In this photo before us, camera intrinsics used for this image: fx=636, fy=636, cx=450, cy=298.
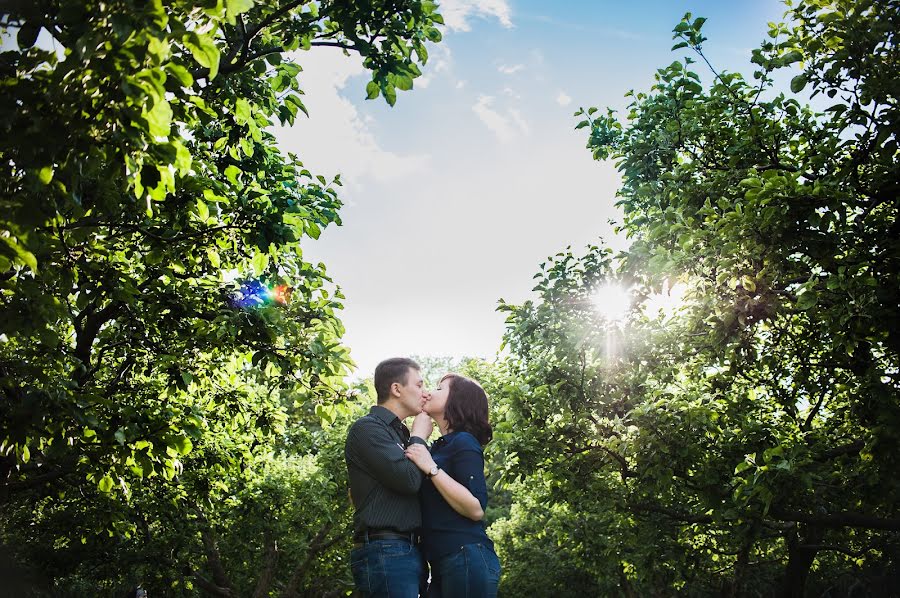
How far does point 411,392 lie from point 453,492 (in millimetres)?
723

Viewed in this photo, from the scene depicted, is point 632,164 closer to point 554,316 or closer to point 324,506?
point 554,316

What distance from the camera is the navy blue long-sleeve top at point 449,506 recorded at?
3.56 m

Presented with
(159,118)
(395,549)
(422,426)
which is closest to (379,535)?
(395,549)

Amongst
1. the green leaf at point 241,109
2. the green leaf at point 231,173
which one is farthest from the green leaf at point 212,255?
the green leaf at point 241,109

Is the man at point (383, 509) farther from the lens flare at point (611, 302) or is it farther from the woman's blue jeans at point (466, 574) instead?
the lens flare at point (611, 302)

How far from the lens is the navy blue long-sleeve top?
356cm

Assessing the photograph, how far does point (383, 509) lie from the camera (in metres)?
3.53

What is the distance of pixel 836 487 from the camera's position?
9.25 m

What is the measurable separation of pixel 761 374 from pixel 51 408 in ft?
38.2

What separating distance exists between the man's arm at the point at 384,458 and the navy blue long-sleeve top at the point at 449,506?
0.63 feet

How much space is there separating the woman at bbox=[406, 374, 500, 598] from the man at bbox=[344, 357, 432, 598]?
0.08 metres

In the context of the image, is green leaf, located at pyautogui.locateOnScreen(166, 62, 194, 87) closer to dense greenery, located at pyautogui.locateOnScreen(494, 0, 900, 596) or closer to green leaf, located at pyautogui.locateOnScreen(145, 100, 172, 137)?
green leaf, located at pyautogui.locateOnScreen(145, 100, 172, 137)

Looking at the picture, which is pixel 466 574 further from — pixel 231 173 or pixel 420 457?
pixel 231 173

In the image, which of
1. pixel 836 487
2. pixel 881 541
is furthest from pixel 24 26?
pixel 881 541
